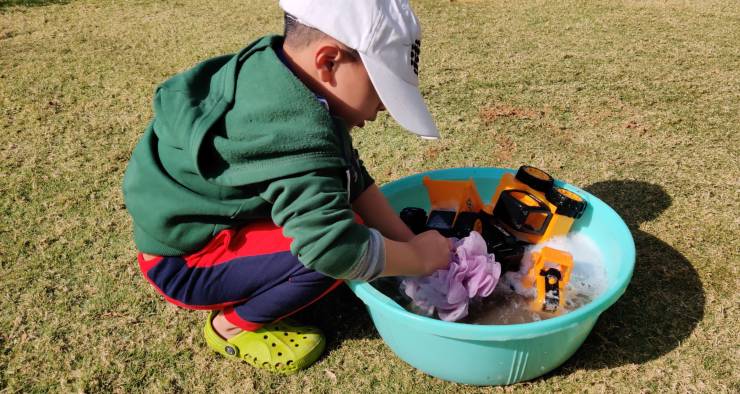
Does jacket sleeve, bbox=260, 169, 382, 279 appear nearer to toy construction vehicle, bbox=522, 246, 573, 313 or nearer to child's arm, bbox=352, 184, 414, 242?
child's arm, bbox=352, 184, 414, 242

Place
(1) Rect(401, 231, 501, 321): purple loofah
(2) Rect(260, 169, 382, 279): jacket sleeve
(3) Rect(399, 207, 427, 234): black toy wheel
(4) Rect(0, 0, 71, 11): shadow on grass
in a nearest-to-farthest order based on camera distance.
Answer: (2) Rect(260, 169, 382, 279): jacket sleeve, (1) Rect(401, 231, 501, 321): purple loofah, (3) Rect(399, 207, 427, 234): black toy wheel, (4) Rect(0, 0, 71, 11): shadow on grass

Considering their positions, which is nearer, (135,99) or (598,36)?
(135,99)

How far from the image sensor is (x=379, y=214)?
54.2 inches

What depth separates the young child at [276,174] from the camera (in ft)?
3.21

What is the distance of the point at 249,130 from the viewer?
982 millimetres

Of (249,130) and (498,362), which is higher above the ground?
(249,130)

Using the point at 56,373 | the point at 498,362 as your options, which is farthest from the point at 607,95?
the point at 56,373

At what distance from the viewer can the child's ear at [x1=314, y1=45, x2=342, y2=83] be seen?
3.35 ft

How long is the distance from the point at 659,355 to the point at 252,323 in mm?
838

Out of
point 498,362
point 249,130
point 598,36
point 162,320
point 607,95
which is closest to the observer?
point 249,130

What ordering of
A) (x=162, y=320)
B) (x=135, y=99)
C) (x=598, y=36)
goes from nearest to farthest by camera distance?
1. (x=162, y=320)
2. (x=135, y=99)
3. (x=598, y=36)

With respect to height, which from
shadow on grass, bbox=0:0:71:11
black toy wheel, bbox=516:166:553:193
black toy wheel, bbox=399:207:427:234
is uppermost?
black toy wheel, bbox=516:166:553:193

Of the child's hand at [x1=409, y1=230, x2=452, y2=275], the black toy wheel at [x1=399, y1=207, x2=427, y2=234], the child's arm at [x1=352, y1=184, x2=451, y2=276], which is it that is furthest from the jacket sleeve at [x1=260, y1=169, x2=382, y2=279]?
the black toy wheel at [x1=399, y1=207, x2=427, y2=234]

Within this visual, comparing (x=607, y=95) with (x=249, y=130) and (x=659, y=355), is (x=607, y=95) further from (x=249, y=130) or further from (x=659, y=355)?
(x=249, y=130)
